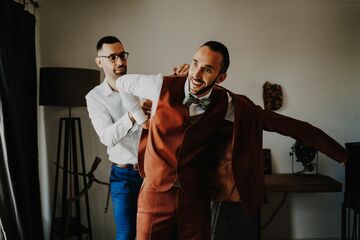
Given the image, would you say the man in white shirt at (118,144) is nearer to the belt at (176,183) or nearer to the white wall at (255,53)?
the belt at (176,183)

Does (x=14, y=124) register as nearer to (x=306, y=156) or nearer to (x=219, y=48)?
(x=219, y=48)

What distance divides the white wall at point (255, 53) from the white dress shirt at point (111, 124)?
4.05ft

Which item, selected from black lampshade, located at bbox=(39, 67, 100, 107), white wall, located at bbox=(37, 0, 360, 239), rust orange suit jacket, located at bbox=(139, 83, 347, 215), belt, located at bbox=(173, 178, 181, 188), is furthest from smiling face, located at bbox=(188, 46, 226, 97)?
white wall, located at bbox=(37, 0, 360, 239)

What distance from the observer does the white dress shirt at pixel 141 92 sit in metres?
1.36

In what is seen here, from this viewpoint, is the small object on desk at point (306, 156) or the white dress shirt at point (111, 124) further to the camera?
the small object on desk at point (306, 156)

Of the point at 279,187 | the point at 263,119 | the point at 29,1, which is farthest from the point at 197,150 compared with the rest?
the point at 29,1

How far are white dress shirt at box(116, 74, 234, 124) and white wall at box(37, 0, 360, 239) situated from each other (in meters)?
1.51

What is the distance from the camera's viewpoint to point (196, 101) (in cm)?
131

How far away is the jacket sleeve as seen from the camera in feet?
→ 4.39

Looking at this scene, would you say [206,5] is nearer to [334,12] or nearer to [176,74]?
[334,12]

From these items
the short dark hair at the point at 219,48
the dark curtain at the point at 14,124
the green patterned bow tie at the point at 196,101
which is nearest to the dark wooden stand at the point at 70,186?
the dark curtain at the point at 14,124

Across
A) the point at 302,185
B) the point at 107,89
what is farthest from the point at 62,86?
the point at 302,185

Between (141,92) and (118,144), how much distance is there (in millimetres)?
382

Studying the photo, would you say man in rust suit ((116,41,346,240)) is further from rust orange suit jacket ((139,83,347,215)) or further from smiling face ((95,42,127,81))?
smiling face ((95,42,127,81))
